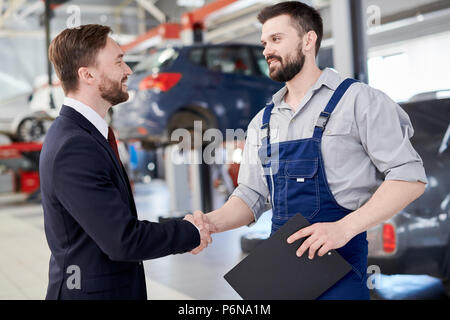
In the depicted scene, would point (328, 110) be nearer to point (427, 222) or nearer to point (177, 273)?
point (427, 222)

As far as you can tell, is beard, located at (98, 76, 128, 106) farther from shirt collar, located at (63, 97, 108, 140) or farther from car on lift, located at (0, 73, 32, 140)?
car on lift, located at (0, 73, 32, 140)

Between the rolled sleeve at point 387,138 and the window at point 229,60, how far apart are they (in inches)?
178

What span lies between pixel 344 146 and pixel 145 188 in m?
11.9

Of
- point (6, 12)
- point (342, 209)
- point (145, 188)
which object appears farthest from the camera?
point (6, 12)

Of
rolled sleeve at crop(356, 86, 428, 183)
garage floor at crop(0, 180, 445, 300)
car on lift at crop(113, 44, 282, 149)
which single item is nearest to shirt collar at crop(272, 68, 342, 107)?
rolled sleeve at crop(356, 86, 428, 183)

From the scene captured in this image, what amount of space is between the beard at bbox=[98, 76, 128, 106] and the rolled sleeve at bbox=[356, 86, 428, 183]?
2.29ft

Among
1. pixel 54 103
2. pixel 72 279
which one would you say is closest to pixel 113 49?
pixel 72 279

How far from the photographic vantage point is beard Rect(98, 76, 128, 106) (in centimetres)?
145

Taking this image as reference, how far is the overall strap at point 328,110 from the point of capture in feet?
4.62

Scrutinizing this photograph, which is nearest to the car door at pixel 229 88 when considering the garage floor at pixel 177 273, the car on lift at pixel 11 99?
the garage floor at pixel 177 273

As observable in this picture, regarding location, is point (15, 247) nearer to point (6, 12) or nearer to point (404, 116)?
point (404, 116)

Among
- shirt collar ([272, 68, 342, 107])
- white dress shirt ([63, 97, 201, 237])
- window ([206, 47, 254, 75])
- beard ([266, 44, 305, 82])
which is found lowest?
white dress shirt ([63, 97, 201, 237])

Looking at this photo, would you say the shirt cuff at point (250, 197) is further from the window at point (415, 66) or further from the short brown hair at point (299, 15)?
the window at point (415, 66)

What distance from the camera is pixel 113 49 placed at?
4.80ft
